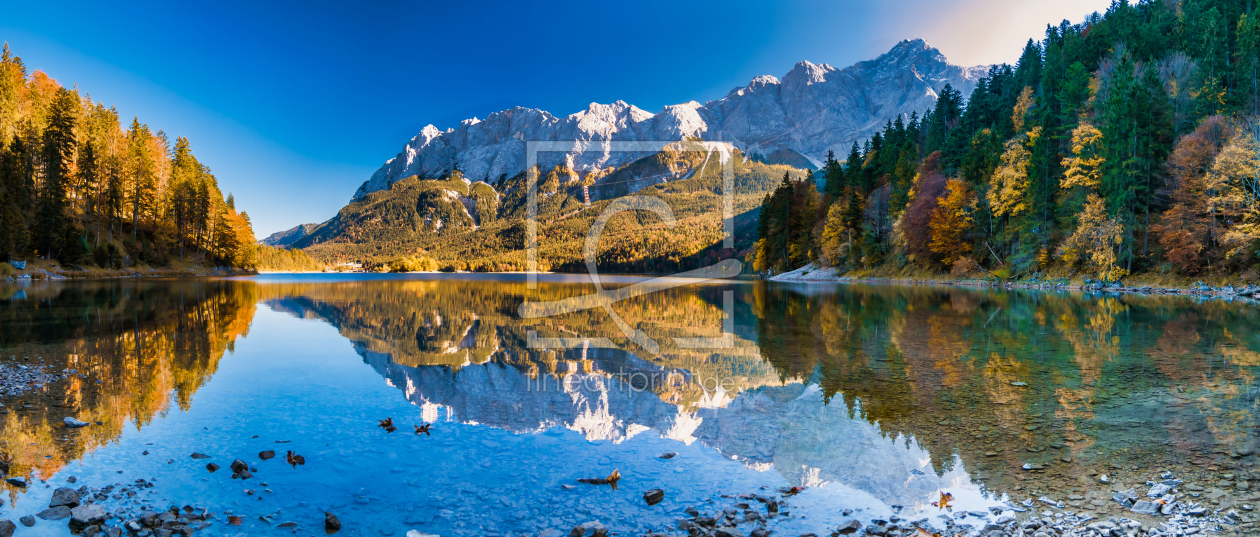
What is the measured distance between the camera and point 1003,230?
51.9 m

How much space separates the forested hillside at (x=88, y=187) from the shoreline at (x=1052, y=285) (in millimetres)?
85680

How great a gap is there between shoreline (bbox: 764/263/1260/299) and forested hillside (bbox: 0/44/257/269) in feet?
281

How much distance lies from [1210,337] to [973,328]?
612 cm

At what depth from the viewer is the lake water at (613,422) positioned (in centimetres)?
575

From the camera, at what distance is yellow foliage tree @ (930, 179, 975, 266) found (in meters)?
54.6

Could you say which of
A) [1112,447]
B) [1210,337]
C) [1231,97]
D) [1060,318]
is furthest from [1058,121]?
[1112,447]

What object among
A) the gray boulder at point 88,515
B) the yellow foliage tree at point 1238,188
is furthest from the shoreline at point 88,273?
the yellow foliage tree at point 1238,188

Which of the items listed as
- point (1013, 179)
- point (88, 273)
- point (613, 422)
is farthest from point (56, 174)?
point (1013, 179)

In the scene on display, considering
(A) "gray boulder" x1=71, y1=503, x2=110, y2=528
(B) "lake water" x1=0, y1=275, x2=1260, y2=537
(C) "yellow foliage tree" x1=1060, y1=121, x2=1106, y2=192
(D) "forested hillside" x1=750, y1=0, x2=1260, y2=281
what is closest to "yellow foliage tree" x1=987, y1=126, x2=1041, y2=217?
(D) "forested hillside" x1=750, y1=0, x2=1260, y2=281

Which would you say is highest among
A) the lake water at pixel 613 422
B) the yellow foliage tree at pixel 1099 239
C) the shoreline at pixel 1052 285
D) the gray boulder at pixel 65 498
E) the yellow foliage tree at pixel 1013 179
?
the yellow foliage tree at pixel 1013 179

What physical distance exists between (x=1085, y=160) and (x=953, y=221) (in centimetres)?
1378

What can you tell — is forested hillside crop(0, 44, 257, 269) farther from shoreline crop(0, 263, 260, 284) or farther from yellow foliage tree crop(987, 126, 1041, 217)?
yellow foliage tree crop(987, 126, 1041, 217)

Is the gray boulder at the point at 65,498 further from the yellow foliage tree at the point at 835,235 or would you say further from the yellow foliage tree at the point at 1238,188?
the yellow foliage tree at the point at 835,235

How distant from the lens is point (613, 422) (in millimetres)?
8867
